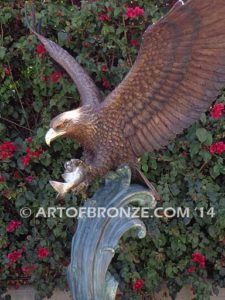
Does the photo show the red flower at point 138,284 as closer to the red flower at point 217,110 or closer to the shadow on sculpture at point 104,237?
the shadow on sculpture at point 104,237

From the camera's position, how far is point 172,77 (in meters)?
2.02

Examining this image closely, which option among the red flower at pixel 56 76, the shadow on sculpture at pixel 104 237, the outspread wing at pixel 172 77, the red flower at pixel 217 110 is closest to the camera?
the outspread wing at pixel 172 77

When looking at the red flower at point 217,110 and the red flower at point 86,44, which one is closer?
the red flower at point 217,110

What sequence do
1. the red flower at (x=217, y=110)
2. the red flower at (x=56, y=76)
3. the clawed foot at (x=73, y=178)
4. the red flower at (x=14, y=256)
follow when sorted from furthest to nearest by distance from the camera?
the red flower at (x=14, y=256), the red flower at (x=56, y=76), the red flower at (x=217, y=110), the clawed foot at (x=73, y=178)

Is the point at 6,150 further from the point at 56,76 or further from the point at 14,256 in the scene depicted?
the point at 14,256

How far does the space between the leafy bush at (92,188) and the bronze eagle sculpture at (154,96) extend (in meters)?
0.85

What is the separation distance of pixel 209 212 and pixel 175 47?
4.10ft

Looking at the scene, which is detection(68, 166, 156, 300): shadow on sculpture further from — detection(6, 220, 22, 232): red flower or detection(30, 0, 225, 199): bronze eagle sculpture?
detection(6, 220, 22, 232): red flower

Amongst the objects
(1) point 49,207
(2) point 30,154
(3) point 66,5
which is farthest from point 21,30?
(1) point 49,207

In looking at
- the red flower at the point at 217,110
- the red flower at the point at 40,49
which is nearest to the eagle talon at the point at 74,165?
the red flower at the point at 217,110

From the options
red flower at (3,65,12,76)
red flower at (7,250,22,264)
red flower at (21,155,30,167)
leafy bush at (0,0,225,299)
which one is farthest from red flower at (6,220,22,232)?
red flower at (3,65,12,76)

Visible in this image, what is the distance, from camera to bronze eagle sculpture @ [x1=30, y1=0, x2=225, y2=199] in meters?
1.92

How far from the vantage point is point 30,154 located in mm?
3027

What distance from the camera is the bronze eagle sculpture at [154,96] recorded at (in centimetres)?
192
